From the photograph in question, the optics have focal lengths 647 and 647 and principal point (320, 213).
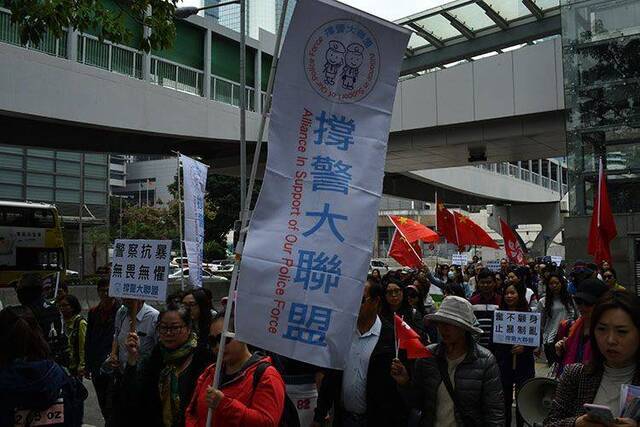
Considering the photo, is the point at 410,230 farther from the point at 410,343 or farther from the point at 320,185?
the point at 320,185

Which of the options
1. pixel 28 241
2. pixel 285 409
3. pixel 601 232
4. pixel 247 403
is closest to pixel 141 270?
pixel 285 409

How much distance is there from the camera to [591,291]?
4.36m

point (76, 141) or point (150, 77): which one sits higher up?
point (150, 77)

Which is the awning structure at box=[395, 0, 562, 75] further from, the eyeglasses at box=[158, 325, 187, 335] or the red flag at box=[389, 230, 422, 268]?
the eyeglasses at box=[158, 325, 187, 335]

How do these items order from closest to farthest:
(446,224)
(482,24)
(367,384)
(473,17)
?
1. (367,384)
2. (446,224)
3. (473,17)
4. (482,24)

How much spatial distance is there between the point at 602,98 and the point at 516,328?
1186cm

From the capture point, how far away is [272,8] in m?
33.8

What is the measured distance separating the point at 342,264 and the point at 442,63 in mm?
16837

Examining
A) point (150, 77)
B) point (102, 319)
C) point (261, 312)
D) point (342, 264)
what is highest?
point (150, 77)

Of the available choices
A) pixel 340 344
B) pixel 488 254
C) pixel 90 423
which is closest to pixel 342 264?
pixel 340 344

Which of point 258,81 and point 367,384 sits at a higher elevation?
point 258,81

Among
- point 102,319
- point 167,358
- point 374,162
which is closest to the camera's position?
point 374,162

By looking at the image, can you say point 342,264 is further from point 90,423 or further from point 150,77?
point 150,77

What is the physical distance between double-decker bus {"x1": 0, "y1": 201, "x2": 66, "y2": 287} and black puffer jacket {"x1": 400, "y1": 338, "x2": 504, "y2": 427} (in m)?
18.0
